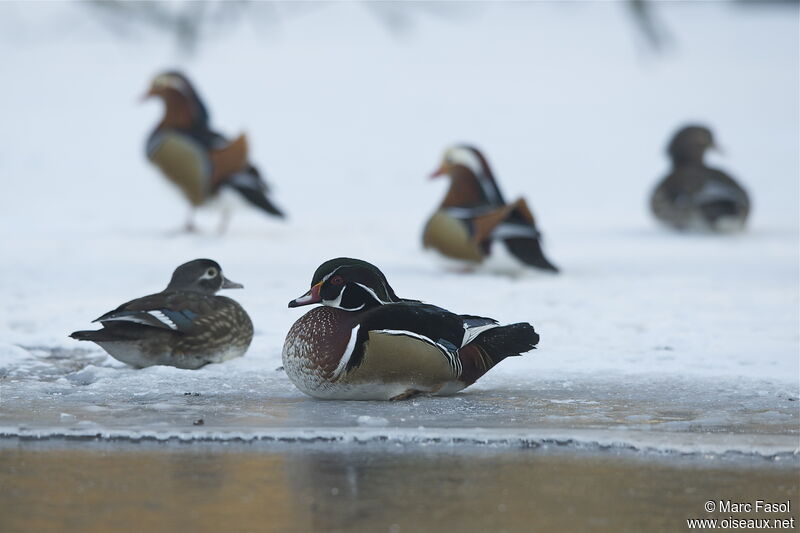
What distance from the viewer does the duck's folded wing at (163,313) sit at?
6.91m

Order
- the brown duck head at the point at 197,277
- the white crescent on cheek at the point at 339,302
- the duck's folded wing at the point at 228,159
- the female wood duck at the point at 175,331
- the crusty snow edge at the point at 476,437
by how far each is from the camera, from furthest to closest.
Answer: the duck's folded wing at the point at 228,159
the brown duck head at the point at 197,277
the female wood duck at the point at 175,331
the white crescent on cheek at the point at 339,302
the crusty snow edge at the point at 476,437

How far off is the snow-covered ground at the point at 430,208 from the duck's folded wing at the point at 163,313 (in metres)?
0.25

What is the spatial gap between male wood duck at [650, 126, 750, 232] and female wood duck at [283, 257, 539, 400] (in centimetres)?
780

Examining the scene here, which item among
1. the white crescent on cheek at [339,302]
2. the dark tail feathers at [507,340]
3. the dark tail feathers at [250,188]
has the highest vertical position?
the dark tail feathers at [250,188]

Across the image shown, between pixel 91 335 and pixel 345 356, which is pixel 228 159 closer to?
pixel 91 335

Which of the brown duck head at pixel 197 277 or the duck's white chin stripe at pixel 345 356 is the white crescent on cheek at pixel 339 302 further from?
the brown duck head at pixel 197 277

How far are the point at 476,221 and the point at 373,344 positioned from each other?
4856 mm

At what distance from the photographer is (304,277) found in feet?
34.4

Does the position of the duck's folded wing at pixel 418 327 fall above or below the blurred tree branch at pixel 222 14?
below

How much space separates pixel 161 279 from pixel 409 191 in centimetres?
673

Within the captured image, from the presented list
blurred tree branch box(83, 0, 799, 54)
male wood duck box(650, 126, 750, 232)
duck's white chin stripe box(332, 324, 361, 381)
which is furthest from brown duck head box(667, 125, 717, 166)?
duck's white chin stripe box(332, 324, 361, 381)

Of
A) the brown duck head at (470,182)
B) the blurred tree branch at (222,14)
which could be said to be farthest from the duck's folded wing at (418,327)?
the blurred tree branch at (222,14)

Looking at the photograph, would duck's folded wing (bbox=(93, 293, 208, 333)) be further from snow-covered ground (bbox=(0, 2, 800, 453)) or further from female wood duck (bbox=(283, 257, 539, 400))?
female wood duck (bbox=(283, 257, 539, 400))

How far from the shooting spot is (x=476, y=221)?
35.7 feet
